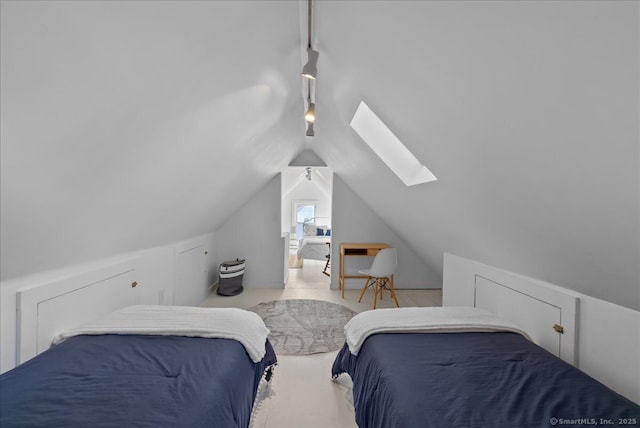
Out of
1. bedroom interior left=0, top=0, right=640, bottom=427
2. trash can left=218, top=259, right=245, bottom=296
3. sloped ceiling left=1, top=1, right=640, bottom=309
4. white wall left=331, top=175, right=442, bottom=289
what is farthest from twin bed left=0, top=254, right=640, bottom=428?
white wall left=331, top=175, right=442, bottom=289

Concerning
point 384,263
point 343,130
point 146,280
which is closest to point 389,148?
point 343,130

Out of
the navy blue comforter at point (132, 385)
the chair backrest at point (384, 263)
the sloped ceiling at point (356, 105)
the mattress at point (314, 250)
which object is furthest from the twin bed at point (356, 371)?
the mattress at point (314, 250)

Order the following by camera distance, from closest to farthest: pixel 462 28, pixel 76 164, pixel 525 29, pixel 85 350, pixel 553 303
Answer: pixel 525 29 < pixel 462 28 < pixel 76 164 < pixel 85 350 < pixel 553 303

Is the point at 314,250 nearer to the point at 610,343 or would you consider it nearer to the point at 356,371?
the point at 356,371

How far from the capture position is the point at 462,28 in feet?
2.99

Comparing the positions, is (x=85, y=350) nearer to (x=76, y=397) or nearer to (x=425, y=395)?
(x=76, y=397)

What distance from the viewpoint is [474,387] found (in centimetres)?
117

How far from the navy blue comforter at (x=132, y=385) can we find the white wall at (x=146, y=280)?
0.22 meters

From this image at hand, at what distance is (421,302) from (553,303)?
2418 mm

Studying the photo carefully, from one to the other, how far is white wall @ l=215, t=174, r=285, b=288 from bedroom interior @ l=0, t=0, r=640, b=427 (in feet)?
6.09

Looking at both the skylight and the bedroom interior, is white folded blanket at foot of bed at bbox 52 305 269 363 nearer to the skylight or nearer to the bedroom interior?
the bedroom interior

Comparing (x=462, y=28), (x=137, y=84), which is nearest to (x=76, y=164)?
(x=137, y=84)

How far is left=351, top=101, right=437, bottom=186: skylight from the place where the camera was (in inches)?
90.5

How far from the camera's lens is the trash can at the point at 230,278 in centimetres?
399
